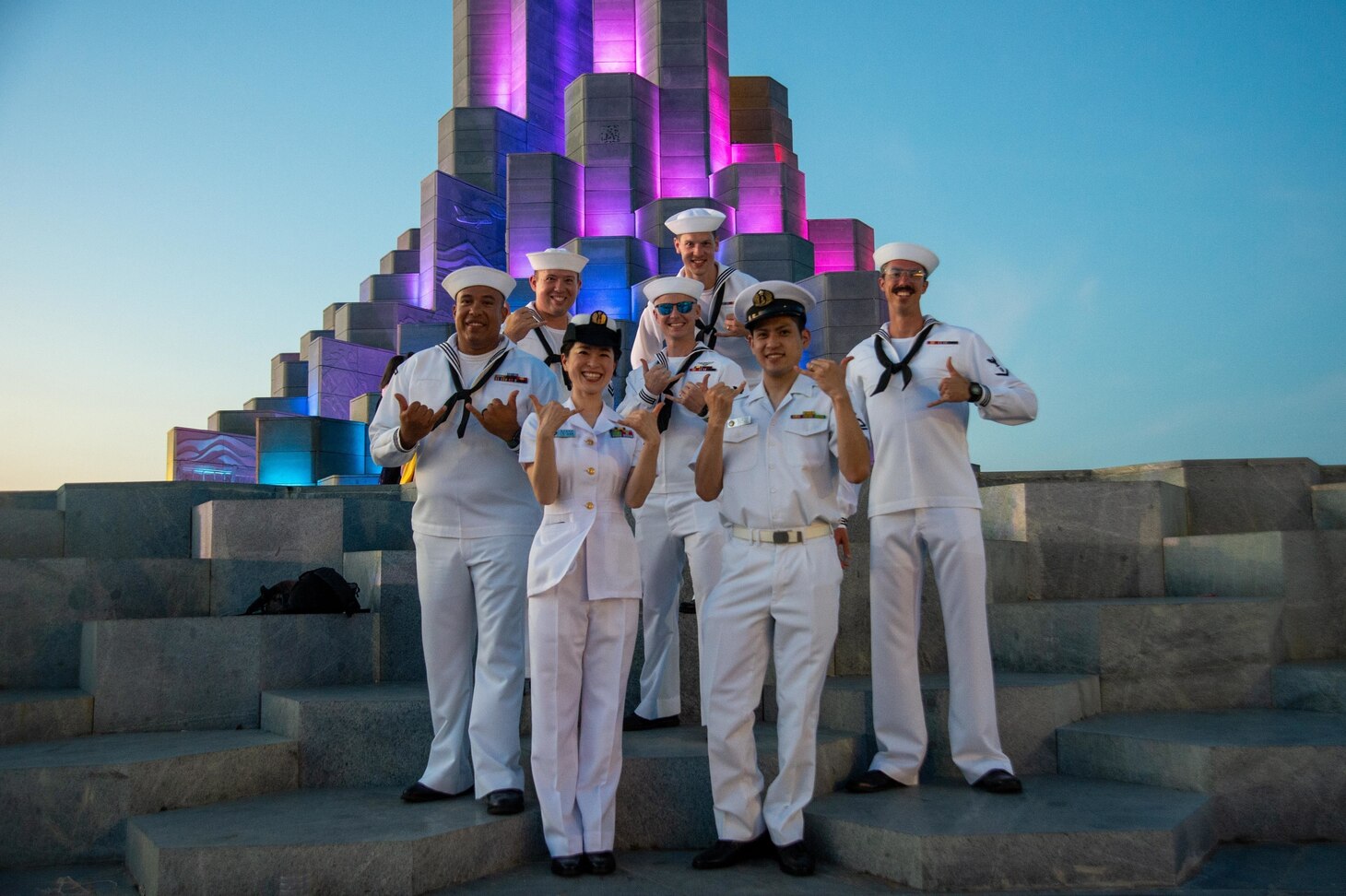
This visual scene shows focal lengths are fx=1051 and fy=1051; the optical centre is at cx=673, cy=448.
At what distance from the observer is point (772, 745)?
14.4ft

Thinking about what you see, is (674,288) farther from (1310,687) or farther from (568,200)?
(568,200)

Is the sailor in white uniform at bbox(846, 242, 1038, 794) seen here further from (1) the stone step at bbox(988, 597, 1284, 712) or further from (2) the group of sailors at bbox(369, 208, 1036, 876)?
(1) the stone step at bbox(988, 597, 1284, 712)

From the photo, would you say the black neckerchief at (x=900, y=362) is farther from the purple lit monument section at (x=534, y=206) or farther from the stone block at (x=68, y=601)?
the purple lit monument section at (x=534, y=206)

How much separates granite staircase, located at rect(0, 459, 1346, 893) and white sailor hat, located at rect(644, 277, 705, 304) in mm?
1659

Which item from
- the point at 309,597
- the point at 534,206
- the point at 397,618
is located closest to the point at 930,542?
the point at 397,618

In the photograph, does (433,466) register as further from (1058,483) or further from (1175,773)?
(1058,483)

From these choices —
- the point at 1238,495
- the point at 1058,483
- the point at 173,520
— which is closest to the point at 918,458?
the point at 1058,483

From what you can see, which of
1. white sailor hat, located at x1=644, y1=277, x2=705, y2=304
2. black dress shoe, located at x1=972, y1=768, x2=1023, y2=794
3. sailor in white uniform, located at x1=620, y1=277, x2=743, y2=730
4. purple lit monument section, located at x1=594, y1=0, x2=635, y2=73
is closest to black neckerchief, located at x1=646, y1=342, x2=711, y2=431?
sailor in white uniform, located at x1=620, y1=277, x2=743, y2=730

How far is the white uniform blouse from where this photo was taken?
378 cm

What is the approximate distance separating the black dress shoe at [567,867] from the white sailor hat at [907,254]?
2.71 meters

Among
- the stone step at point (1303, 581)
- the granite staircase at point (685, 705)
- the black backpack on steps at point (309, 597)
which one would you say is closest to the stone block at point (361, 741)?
the granite staircase at point (685, 705)

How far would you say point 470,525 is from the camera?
13.9 feet

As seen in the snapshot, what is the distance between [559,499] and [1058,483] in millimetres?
3827

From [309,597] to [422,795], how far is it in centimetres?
172
